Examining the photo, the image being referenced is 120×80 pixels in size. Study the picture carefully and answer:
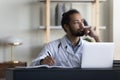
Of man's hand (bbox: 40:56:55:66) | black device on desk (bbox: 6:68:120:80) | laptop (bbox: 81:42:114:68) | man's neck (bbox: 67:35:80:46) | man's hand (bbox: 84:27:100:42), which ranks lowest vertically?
black device on desk (bbox: 6:68:120:80)

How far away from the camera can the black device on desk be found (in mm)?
1387

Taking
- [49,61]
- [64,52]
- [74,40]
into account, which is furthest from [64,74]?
[74,40]

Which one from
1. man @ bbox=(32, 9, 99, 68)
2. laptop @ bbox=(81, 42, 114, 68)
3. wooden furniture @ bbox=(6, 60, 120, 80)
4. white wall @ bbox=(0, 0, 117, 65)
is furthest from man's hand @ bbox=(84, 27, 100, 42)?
white wall @ bbox=(0, 0, 117, 65)

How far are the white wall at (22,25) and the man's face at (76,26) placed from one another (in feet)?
6.58

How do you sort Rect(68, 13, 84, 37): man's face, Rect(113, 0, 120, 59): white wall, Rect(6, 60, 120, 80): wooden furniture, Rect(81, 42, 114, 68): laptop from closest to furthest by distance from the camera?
Rect(6, 60, 120, 80): wooden furniture, Rect(81, 42, 114, 68): laptop, Rect(68, 13, 84, 37): man's face, Rect(113, 0, 120, 59): white wall

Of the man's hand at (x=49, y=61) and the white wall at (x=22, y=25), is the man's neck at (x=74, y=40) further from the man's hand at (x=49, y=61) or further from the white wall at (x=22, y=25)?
the white wall at (x=22, y=25)

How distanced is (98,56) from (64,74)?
0.27 m

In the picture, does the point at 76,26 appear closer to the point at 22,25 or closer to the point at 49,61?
the point at 49,61

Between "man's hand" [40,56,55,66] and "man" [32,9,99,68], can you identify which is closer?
"man's hand" [40,56,55,66]

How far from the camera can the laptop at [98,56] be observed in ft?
5.11

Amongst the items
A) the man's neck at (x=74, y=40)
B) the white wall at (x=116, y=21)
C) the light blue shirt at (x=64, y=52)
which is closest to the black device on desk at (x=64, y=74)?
the light blue shirt at (x=64, y=52)

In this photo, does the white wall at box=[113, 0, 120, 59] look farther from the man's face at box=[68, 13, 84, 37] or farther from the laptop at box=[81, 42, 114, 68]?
the laptop at box=[81, 42, 114, 68]

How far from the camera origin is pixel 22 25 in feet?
13.9

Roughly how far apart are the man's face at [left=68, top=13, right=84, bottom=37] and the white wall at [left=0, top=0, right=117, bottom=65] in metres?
2.00
